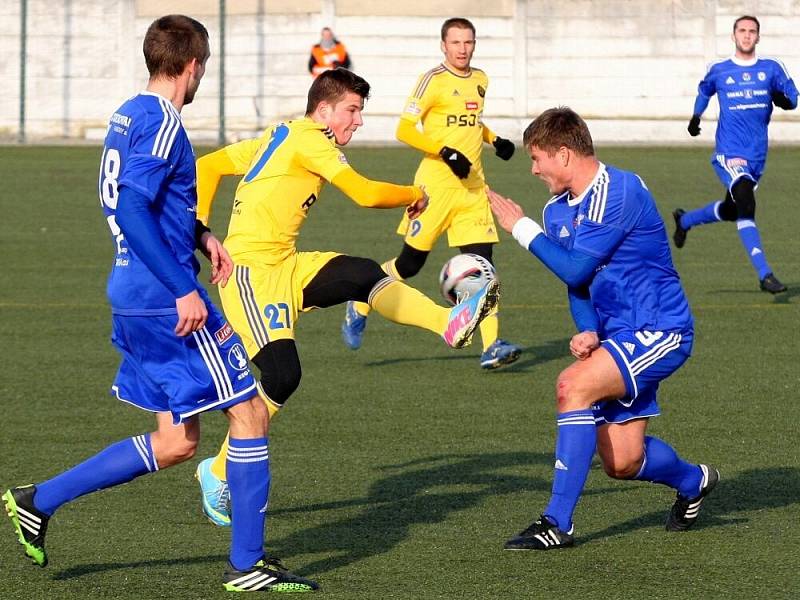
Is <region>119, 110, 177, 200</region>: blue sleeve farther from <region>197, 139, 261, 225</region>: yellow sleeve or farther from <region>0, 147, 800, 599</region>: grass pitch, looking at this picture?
<region>197, 139, 261, 225</region>: yellow sleeve

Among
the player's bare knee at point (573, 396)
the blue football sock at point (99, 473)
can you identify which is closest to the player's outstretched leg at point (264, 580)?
the blue football sock at point (99, 473)

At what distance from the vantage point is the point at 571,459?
20.0 ft

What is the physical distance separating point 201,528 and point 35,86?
81.9ft

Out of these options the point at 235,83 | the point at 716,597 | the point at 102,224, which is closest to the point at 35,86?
the point at 235,83

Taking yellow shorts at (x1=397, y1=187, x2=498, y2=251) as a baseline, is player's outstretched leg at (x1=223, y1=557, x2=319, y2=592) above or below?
below

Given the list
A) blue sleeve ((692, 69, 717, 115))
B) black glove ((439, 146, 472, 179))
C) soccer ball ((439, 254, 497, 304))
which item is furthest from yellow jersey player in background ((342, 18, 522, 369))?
blue sleeve ((692, 69, 717, 115))

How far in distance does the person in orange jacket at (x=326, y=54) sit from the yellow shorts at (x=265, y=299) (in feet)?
73.2

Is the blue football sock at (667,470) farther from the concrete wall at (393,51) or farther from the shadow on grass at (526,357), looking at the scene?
the concrete wall at (393,51)

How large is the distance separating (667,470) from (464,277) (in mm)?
1553

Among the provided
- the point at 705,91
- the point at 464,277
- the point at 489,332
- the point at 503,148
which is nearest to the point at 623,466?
the point at 464,277

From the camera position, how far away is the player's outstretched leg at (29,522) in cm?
566

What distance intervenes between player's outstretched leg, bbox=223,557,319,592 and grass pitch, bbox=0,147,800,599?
0.10 meters

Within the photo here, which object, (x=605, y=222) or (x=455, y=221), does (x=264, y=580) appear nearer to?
(x=605, y=222)

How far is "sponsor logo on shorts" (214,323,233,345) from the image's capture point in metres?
5.47
